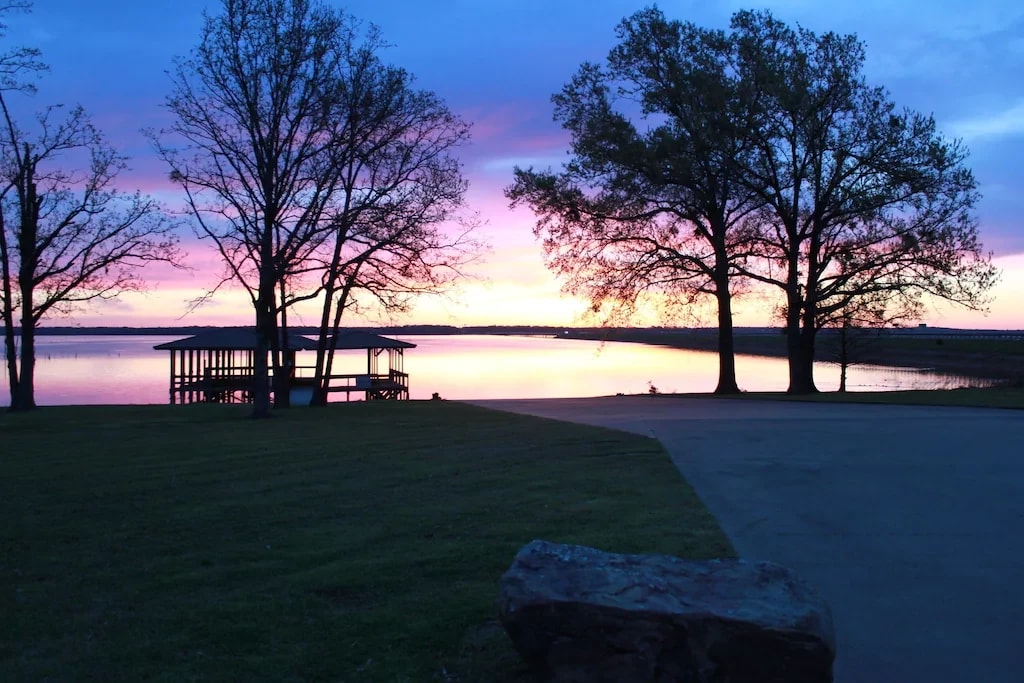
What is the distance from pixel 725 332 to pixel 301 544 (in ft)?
81.9

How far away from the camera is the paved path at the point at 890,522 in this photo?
5.07m

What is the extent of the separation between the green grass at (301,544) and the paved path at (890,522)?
2.27 feet

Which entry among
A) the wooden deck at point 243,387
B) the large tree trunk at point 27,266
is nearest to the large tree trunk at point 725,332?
the wooden deck at point 243,387

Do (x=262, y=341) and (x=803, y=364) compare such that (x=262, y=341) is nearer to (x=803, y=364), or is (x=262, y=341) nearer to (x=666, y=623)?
(x=666, y=623)

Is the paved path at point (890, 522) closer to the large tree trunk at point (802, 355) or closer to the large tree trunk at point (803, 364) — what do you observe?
the large tree trunk at point (802, 355)

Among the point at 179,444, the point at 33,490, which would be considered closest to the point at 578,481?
the point at 33,490

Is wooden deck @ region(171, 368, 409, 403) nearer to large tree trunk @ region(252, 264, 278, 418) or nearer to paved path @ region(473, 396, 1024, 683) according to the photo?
large tree trunk @ region(252, 264, 278, 418)

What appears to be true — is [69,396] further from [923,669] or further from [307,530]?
[923,669]

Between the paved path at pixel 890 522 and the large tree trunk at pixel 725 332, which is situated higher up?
the large tree trunk at pixel 725 332

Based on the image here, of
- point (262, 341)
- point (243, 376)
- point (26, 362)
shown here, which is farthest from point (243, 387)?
point (262, 341)

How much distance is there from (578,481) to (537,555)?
5382mm

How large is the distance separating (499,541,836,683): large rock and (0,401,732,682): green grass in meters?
0.57

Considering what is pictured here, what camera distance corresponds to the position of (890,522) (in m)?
7.91

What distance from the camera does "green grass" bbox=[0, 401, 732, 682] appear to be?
16.8 feet
